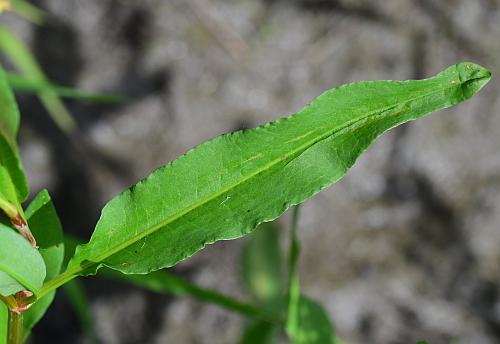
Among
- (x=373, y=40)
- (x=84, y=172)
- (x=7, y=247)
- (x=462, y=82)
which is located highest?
(x=373, y=40)

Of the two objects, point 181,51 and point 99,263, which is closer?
point 99,263

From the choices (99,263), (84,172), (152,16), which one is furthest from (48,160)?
(99,263)

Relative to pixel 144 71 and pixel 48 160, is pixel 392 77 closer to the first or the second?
pixel 144 71

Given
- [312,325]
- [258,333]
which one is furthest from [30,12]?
[312,325]

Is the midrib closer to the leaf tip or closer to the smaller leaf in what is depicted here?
the leaf tip

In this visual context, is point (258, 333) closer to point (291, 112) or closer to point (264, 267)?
point (264, 267)

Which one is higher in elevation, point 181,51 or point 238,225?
point 181,51
